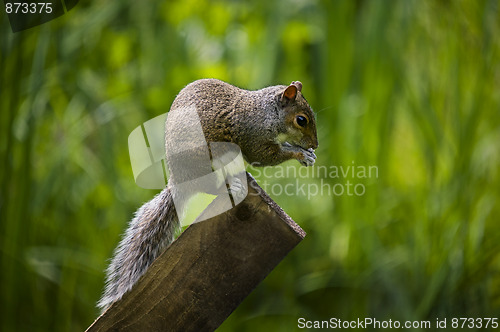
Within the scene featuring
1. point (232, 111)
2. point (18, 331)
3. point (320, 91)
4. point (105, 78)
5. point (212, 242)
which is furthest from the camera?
point (105, 78)

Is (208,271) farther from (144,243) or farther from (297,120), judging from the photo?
(297,120)

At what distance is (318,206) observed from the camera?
5.89ft

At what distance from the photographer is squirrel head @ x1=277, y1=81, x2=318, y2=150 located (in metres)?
0.90

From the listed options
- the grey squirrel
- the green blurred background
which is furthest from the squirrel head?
the green blurred background

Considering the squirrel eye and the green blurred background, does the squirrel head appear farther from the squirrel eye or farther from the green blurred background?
the green blurred background

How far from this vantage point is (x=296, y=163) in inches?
65.2

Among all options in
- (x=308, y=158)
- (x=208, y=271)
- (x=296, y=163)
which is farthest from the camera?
(x=296, y=163)

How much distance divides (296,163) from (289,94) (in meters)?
0.77

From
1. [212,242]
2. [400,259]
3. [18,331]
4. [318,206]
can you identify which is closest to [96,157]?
[18,331]

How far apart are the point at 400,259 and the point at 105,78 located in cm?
112

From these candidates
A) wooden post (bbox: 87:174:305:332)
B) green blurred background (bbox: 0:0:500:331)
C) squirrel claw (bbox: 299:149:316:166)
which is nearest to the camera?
wooden post (bbox: 87:174:305:332)

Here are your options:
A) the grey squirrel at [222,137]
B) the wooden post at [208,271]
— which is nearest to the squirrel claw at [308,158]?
the grey squirrel at [222,137]

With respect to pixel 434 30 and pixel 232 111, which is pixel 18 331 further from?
pixel 434 30

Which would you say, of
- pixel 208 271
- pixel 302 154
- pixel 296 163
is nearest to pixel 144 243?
pixel 208 271
